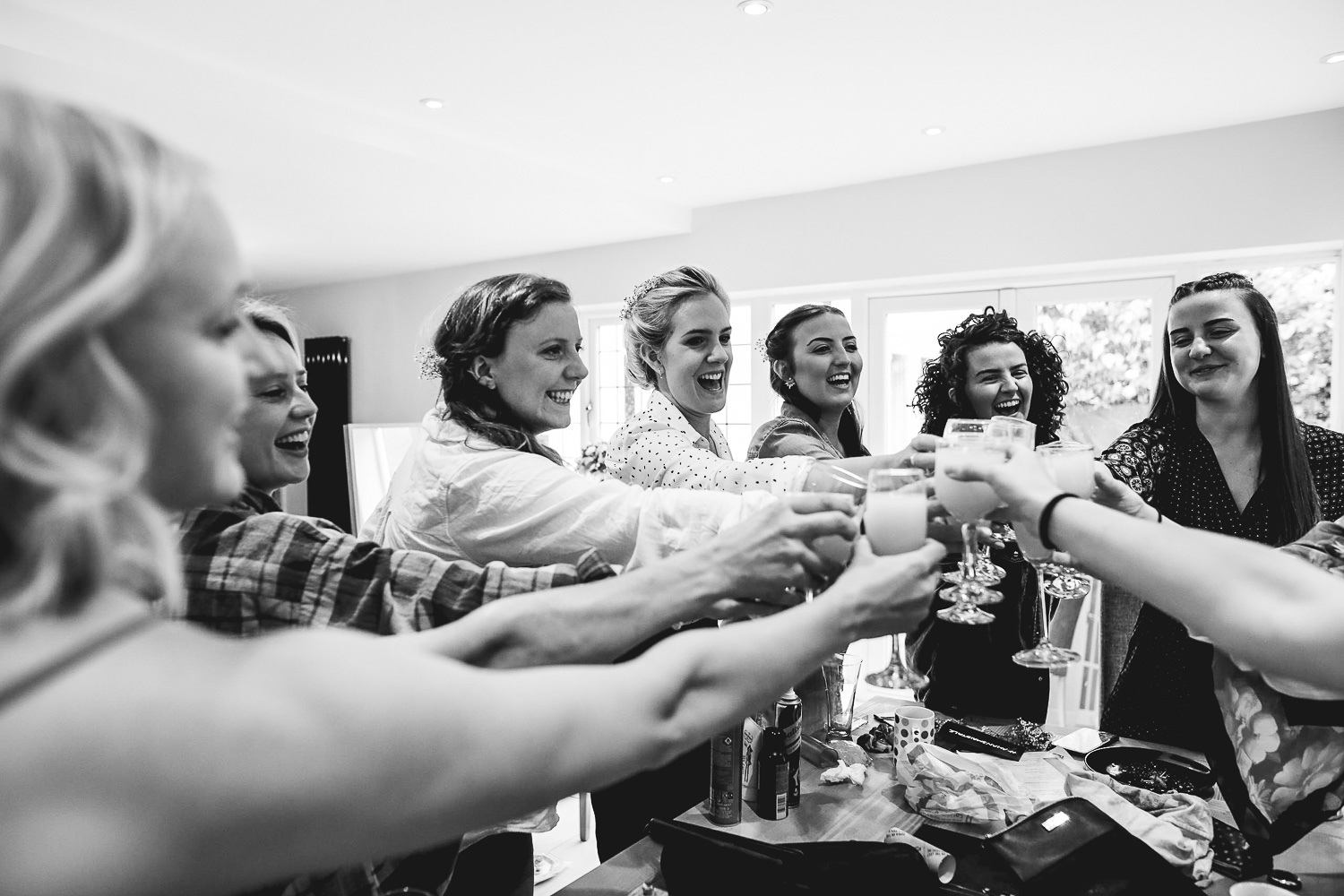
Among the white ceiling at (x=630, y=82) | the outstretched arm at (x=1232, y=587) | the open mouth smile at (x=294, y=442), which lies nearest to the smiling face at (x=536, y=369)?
the open mouth smile at (x=294, y=442)

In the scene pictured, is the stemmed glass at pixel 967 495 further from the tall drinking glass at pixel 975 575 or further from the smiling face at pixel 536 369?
the smiling face at pixel 536 369

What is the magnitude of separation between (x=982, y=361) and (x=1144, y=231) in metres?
2.68

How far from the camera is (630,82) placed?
3.92 meters

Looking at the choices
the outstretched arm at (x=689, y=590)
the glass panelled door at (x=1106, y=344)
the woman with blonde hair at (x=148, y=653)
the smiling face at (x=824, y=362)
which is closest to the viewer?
the woman with blonde hair at (x=148, y=653)

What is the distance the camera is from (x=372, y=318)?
8.29 m

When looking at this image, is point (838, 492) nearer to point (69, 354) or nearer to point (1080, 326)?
point (69, 354)

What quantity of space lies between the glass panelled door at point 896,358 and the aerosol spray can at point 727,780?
459 centimetres

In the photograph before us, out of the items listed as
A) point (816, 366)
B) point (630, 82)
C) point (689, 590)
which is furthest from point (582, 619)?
point (630, 82)

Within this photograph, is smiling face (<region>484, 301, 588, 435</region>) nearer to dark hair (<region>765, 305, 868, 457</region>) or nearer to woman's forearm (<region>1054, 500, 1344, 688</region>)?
dark hair (<region>765, 305, 868, 457</region>)

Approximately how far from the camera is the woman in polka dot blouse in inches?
78.4

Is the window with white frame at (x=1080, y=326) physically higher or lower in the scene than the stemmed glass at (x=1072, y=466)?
higher

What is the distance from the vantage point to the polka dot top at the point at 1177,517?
6.18 ft

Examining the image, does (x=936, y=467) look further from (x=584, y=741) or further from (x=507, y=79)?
(x=507, y=79)

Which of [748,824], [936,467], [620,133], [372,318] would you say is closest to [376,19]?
[620,133]
